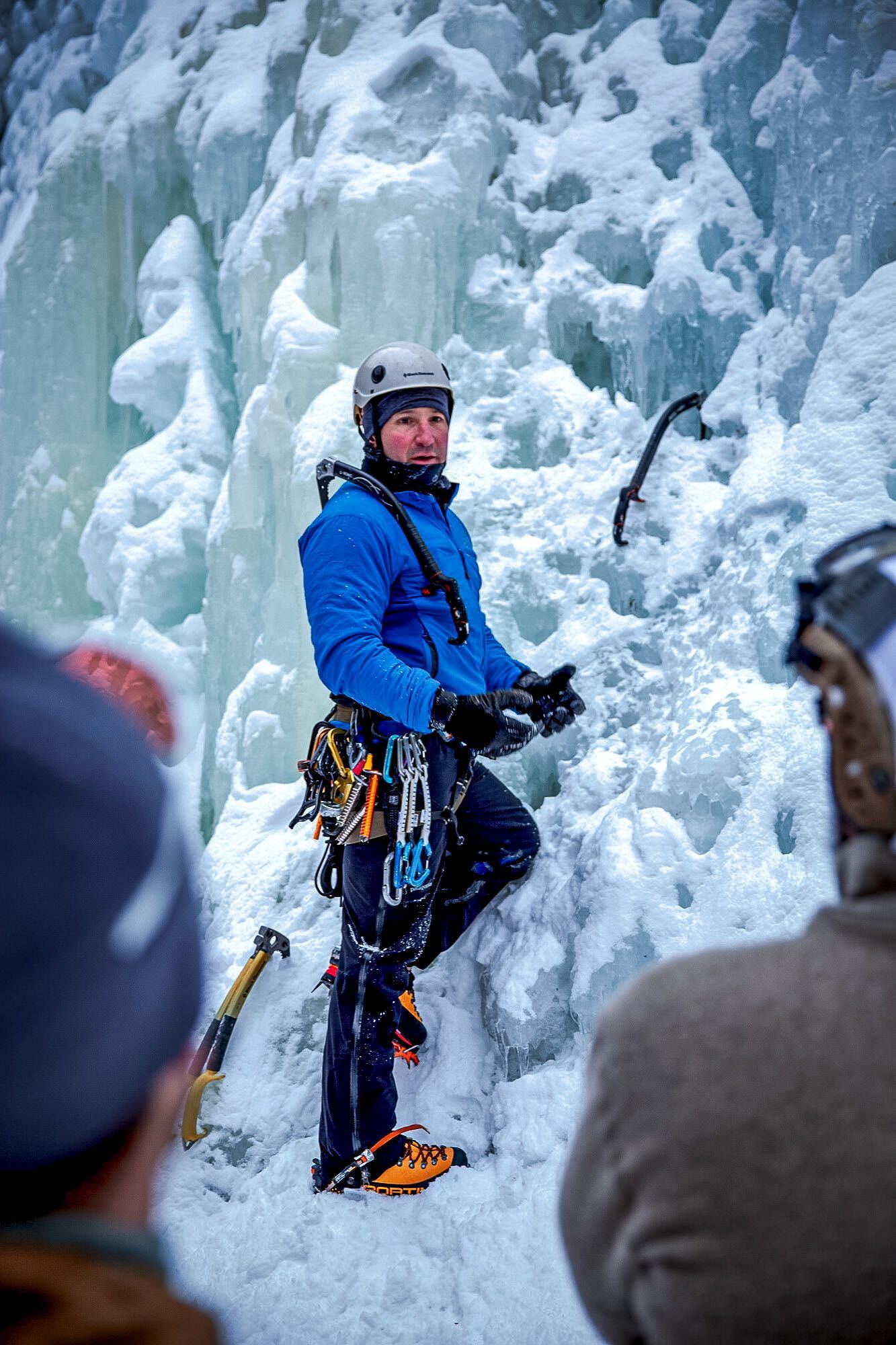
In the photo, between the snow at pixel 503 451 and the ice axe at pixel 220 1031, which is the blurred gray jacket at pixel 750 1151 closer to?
the snow at pixel 503 451

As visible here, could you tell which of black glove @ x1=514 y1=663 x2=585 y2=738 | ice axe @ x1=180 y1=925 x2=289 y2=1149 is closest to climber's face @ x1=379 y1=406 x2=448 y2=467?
black glove @ x1=514 y1=663 x2=585 y2=738

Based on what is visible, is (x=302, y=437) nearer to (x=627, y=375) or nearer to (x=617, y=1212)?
(x=627, y=375)

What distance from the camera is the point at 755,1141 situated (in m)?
0.64

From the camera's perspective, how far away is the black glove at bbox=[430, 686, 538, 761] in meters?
2.19

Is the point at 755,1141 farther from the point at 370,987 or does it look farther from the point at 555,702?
the point at 555,702

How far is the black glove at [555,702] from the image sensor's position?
104 inches

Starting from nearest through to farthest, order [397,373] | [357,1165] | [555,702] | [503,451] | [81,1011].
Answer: [81,1011], [357,1165], [555,702], [397,373], [503,451]

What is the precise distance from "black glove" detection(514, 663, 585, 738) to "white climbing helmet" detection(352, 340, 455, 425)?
1.02m

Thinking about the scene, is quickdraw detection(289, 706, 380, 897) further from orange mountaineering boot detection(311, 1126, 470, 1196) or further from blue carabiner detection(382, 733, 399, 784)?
orange mountaineering boot detection(311, 1126, 470, 1196)

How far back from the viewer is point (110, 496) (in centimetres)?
561

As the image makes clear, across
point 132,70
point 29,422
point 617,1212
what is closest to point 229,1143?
point 617,1212

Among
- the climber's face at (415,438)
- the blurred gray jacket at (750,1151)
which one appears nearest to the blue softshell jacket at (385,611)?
the climber's face at (415,438)

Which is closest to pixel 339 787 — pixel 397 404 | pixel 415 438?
pixel 415 438

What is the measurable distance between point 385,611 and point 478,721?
45 centimetres
